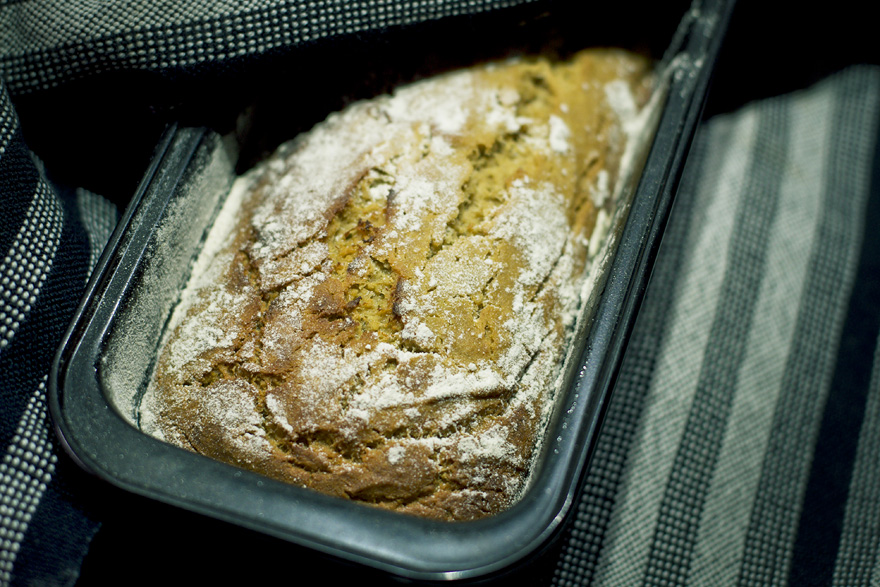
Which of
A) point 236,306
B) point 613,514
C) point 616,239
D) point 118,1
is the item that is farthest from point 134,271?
point 613,514

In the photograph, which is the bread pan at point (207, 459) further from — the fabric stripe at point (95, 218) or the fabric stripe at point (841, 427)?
the fabric stripe at point (841, 427)

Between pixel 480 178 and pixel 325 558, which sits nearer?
pixel 325 558

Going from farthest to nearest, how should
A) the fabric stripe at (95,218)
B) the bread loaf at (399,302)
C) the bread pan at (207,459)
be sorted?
1. the fabric stripe at (95,218)
2. the bread loaf at (399,302)
3. the bread pan at (207,459)

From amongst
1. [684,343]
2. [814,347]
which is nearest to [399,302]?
[684,343]

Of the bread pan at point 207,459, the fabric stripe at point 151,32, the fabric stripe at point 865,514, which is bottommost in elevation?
the fabric stripe at point 865,514

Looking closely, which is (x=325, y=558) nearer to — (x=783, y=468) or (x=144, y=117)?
(x=144, y=117)

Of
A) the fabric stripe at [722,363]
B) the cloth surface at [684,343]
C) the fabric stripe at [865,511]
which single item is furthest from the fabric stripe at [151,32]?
the fabric stripe at [865,511]

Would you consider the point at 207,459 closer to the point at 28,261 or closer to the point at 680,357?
the point at 28,261
